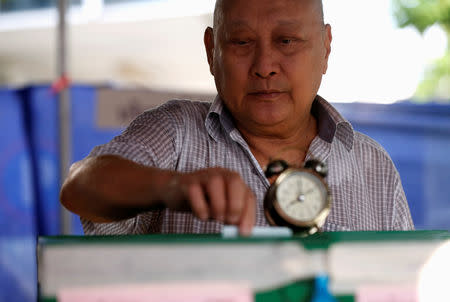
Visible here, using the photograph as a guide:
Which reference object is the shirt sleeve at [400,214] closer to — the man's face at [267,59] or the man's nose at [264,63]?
the man's face at [267,59]

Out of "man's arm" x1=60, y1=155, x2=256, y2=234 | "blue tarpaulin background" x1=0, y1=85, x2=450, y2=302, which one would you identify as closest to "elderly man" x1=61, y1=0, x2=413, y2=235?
"man's arm" x1=60, y1=155, x2=256, y2=234

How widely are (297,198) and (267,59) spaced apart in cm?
76

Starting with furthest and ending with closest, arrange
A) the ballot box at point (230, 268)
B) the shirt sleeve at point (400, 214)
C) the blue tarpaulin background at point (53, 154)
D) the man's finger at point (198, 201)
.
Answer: the blue tarpaulin background at point (53, 154), the shirt sleeve at point (400, 214), the man's finger at point (198, 201), the ballot box at point (230, 268)

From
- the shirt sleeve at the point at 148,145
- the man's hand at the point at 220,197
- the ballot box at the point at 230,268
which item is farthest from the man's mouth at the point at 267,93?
the ballot box at the point at 230,268

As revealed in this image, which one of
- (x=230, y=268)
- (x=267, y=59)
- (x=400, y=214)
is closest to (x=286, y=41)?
(x=267, y=59)

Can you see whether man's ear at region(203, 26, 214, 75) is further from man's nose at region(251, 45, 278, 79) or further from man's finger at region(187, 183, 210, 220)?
man's finger at region(187, 183, 210, 220)

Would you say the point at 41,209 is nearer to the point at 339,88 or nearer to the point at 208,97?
the point at 208,97

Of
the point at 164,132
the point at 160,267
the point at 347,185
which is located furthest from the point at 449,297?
the point at 164,132

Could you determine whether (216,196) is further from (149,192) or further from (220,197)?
(149,192)

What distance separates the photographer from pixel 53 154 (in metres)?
3.81

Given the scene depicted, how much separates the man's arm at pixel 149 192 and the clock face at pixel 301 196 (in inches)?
6.9

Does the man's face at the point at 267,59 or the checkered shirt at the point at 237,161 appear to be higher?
the man's face at the point at 267,59

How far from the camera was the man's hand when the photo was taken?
100 cm

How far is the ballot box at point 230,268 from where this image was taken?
911 mm
